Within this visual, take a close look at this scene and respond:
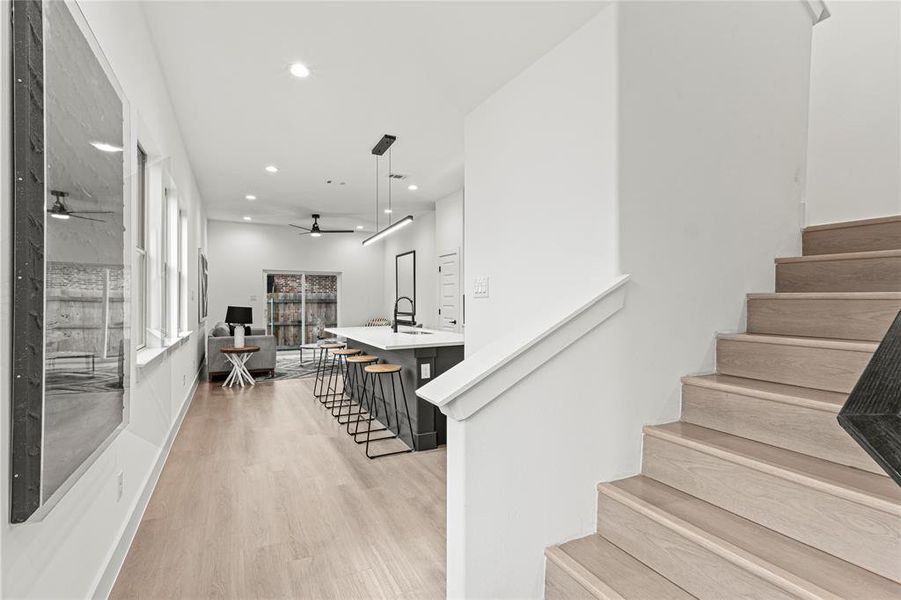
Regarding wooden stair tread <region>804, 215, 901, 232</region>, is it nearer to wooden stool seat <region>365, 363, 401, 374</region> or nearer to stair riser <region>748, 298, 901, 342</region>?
stair riser <region>748, 298, 901, 342</region>

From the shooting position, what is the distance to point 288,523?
249 cm

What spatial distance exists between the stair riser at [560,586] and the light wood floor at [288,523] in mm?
494

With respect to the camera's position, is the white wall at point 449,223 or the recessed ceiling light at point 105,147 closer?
the recessed ceiling light at point 105,147

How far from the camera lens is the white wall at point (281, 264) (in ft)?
30.7

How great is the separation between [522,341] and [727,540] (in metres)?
0.89

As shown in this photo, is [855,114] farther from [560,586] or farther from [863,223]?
[560,586]

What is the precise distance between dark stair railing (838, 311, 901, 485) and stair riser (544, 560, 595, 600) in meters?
1.27

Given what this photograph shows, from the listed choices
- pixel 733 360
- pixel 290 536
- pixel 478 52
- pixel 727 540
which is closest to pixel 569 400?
pixel 727 540

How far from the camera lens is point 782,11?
2400 mm

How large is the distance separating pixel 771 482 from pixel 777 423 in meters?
0.30

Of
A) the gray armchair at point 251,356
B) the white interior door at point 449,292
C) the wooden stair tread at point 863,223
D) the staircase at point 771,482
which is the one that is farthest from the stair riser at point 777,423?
the gray armchair at point 251,356

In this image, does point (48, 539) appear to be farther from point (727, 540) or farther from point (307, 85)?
point (307, 85)

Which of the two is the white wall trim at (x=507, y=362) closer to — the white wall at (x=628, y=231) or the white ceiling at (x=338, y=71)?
the white wall at (x=628, y=231)

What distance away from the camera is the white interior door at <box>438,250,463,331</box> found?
720 centimetres
